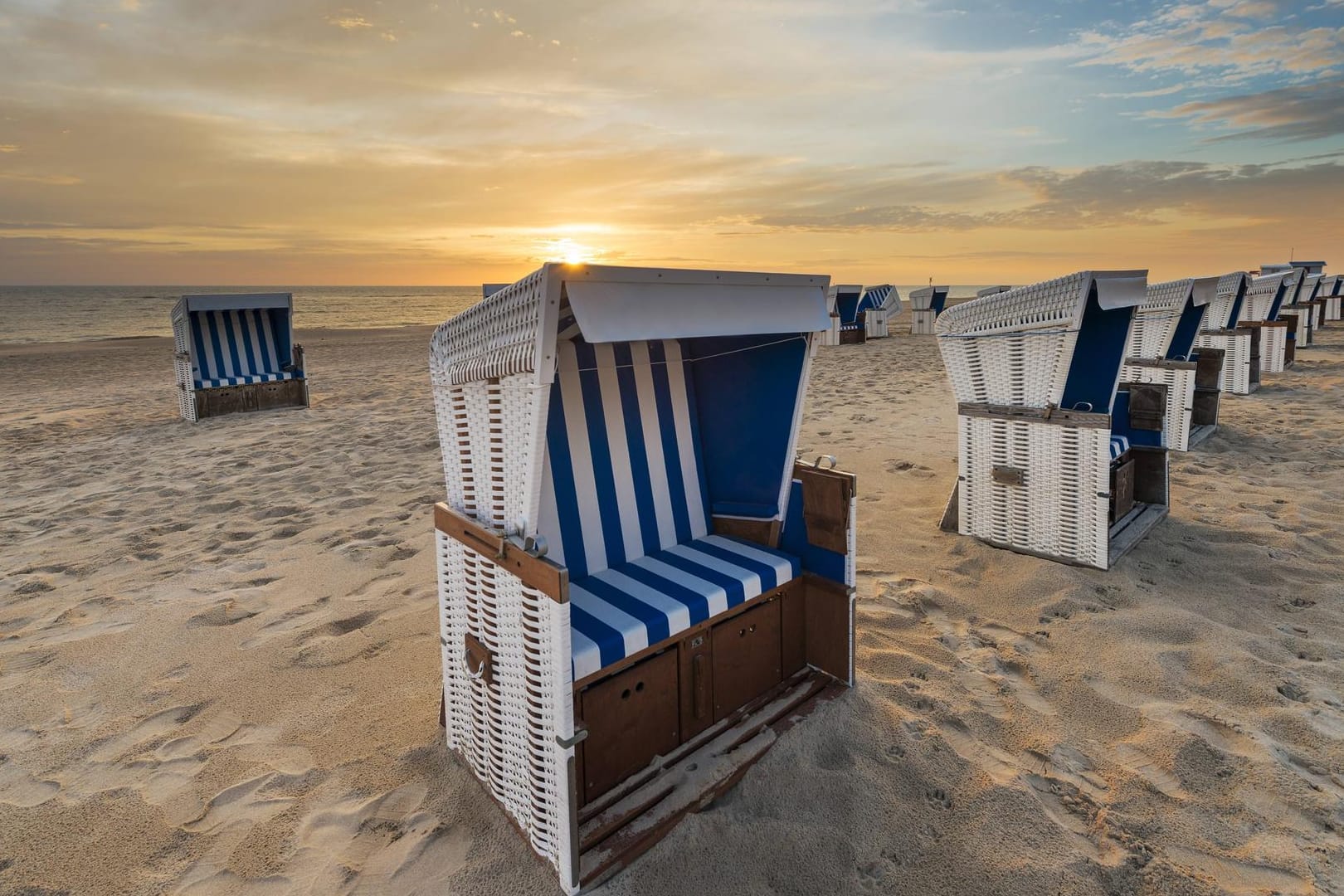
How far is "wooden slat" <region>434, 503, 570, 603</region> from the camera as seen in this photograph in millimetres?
1749

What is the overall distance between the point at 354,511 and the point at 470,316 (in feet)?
11.1

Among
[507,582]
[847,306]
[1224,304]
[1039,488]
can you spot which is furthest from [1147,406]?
[847,306]

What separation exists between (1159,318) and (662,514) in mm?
5414

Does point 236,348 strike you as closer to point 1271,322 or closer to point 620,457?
point 620,457

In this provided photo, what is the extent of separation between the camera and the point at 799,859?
195cm

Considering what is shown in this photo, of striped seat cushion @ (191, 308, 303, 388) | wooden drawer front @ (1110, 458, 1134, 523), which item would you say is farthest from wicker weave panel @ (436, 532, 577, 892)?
striped seat cushion @ (191, 308, 303, 388)

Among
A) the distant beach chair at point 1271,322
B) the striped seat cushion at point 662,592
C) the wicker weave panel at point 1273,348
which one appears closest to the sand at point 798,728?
the striped seat cushion at point 662,592

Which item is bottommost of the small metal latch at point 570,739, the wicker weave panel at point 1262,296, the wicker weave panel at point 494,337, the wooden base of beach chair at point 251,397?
the small metal latch at point 570,739

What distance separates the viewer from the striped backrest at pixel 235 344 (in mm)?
8820

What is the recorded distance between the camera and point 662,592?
2.36 meters

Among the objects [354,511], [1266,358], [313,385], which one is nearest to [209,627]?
[354,511]

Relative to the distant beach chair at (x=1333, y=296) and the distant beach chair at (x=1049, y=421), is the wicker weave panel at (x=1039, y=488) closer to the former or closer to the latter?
the distant beach chair at (x=1049, y=421)

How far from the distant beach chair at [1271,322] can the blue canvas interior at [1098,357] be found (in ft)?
24.6

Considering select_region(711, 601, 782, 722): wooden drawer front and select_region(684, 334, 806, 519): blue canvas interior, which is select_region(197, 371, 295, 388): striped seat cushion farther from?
select_region(711, 601, 782, 722): wooden drawer front
